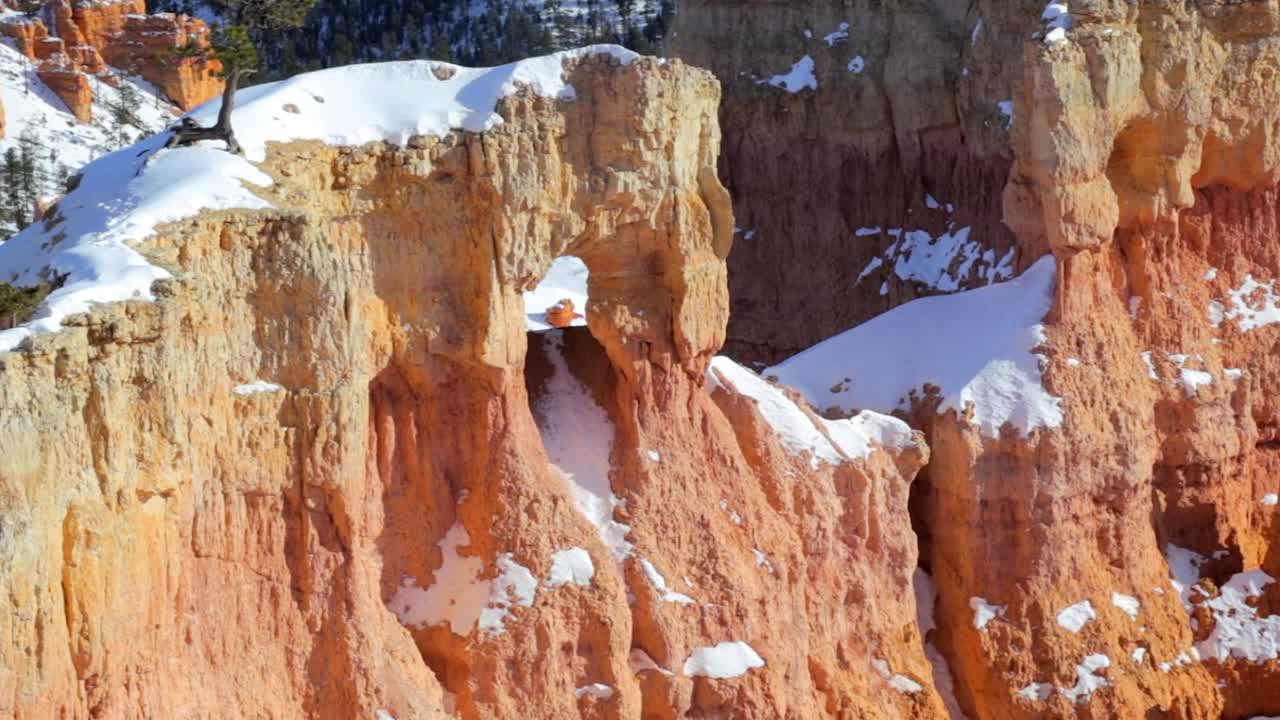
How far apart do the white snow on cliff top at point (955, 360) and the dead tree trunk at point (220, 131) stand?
9.08 metres

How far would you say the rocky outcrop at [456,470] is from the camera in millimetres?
16141

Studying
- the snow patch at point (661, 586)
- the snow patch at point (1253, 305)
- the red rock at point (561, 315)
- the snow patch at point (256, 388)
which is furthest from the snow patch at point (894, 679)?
the red rock at point (561, 315)

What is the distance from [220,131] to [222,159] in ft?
1.56

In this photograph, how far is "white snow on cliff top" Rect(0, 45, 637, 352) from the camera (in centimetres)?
1678

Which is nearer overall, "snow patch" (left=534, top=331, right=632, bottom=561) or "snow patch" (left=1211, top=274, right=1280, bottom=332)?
"snow patch" (left=534, top=331, right=632, bottom=561)

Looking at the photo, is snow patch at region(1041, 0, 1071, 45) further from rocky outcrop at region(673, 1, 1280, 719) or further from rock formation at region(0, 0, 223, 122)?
rock formation at region(0, 0, 223, 122)

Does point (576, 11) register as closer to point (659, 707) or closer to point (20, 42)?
point (20, 42)

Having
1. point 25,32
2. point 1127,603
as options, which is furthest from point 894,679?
point 25,32

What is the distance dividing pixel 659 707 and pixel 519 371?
3518mm

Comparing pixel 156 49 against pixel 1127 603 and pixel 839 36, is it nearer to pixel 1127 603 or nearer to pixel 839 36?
pixel 839 36

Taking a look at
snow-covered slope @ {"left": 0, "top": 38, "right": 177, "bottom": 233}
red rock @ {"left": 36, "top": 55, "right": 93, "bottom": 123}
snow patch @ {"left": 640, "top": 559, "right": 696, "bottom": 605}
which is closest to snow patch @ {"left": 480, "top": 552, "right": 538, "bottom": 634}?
snow patch @ {"left": 640, "top": 559, "right": 696, "bottom": 605}

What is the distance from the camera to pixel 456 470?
66.5ft

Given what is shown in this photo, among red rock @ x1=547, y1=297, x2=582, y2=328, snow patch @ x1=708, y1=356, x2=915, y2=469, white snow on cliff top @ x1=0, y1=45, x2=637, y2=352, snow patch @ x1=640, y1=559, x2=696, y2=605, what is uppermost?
white snow on cliff top @ x1=0, y1=45, x2=637, y2=352

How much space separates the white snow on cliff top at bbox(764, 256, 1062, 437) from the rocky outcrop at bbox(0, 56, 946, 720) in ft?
4.47
